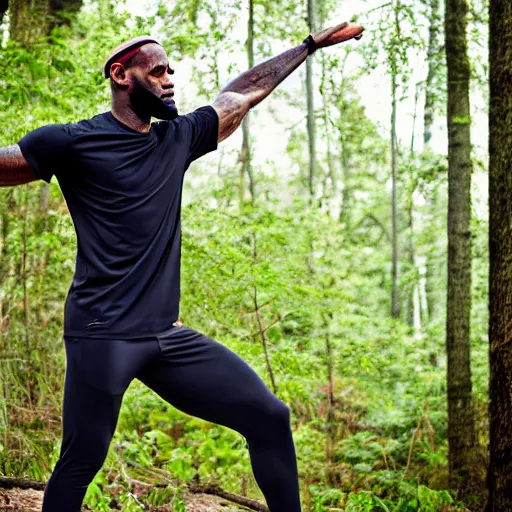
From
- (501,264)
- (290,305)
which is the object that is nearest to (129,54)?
(501,264)

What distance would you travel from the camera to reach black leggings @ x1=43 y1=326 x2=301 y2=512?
2.30 meters

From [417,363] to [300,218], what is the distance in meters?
4.28

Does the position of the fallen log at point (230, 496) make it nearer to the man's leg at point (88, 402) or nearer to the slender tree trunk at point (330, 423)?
the man's leg at point (88, 402)

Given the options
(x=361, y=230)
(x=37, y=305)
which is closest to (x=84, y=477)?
(x=37, y=305)

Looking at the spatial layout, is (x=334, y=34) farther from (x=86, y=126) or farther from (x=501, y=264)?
(x=501, y=264)

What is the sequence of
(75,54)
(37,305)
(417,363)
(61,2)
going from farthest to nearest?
(417,363) → (61,2) → (37,305) → (75,54)

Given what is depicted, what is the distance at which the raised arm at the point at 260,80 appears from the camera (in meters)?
2.78

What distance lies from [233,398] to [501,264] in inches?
96.7

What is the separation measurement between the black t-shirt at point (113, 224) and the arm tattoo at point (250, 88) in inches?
18.0

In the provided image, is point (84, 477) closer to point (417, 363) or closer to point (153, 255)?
point (153, 255)

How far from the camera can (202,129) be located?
8.78ft

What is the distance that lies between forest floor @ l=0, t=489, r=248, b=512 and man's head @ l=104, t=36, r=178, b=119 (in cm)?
221

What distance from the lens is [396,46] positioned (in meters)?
7.80

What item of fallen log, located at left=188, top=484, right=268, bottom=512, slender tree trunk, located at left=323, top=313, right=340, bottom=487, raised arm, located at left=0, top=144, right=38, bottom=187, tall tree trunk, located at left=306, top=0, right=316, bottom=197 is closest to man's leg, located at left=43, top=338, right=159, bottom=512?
raised arm, located at left=0, top=144, right=38, bottom=187
